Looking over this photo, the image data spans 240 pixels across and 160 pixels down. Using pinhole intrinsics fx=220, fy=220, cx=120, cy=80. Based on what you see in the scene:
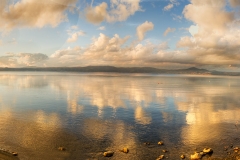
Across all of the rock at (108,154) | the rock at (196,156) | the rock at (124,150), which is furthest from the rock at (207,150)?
the rock at (108,154)

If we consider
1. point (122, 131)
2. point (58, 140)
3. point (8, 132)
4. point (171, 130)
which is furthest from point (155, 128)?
point (8, 132)

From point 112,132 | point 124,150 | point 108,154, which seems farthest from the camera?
point 112,132

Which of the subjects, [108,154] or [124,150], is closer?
[108,154]

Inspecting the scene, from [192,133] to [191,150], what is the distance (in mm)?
8800

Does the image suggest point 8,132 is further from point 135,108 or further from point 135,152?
point 135,108

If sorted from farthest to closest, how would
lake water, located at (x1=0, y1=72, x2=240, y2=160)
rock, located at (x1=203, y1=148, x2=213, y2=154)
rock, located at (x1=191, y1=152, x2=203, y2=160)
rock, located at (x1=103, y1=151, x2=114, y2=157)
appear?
1. lake water, located at (x1=0, y1=72, x2=240, y2=160)
2. rock, located at (x1=203, y1=148, x2=213, y2=154)
3. rock, located at (x1=103, y1=151, x2=114, y2=157)
4. rock, located at (x1=191, y1=152, x2=203, y2=160)

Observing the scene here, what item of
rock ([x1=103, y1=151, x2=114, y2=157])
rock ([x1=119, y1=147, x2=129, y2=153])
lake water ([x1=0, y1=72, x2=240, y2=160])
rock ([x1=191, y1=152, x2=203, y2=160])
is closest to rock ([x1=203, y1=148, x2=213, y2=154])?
lake water ([x1=0, y1=72, x2=240, y2=160])

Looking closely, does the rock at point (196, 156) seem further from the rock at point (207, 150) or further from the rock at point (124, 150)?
the rock at point (124, 150)

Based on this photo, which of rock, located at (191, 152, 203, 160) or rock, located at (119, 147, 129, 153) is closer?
rock, located at (191, 152, 203, 160)

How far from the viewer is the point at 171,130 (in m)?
39.3

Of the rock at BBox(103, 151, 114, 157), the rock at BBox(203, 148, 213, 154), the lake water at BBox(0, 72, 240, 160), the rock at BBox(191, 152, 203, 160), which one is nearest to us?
the rock at BBox(191, 152, 203, 160)

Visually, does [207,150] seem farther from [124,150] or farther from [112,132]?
[112,132]

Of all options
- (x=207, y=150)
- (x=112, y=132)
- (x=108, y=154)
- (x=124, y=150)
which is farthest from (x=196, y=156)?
(x=112, y=132)

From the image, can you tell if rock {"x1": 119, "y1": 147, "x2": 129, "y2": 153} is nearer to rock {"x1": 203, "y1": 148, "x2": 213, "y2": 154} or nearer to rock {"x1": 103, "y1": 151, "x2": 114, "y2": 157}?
rock {"x1": 103, "y1": 151, "x2": 114, "y2": 157}
